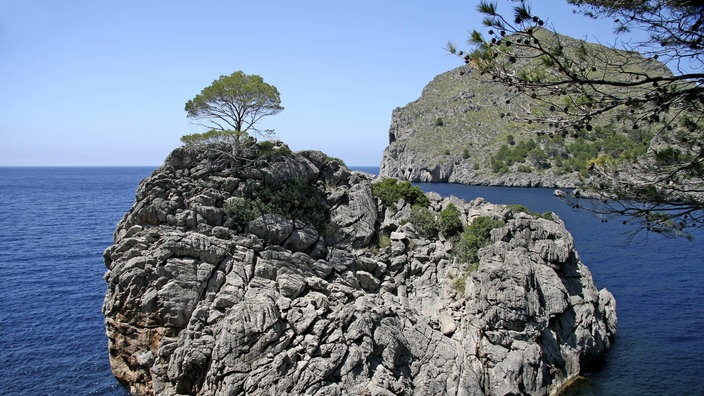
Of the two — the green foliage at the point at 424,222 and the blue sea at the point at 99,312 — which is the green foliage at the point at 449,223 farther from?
the blue sea at the point at 99,312

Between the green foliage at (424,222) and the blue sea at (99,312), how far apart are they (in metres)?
14.7

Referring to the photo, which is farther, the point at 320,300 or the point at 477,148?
the point at 477,148

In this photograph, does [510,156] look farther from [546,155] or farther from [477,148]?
[477,148]

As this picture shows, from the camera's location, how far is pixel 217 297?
29359mm

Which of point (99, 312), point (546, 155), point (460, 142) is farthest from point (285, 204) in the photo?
point (460, 142)

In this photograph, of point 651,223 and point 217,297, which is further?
point 217,297

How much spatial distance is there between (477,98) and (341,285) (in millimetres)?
158977

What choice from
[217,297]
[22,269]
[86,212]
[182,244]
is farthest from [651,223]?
[86,212]

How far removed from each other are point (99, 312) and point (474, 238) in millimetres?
33790

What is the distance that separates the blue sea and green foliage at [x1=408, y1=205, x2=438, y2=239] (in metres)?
14.7

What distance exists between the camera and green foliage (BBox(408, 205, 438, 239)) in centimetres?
3991

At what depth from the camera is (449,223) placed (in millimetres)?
39875

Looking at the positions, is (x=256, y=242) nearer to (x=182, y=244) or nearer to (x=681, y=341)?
(x=182, y=244)

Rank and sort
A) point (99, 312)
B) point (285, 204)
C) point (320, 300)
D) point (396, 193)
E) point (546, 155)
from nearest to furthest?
1. point (320, 300)
2. point (285, 204)
3. point (396, 193)
4. point (99, 312)
5. point (546, 155)
